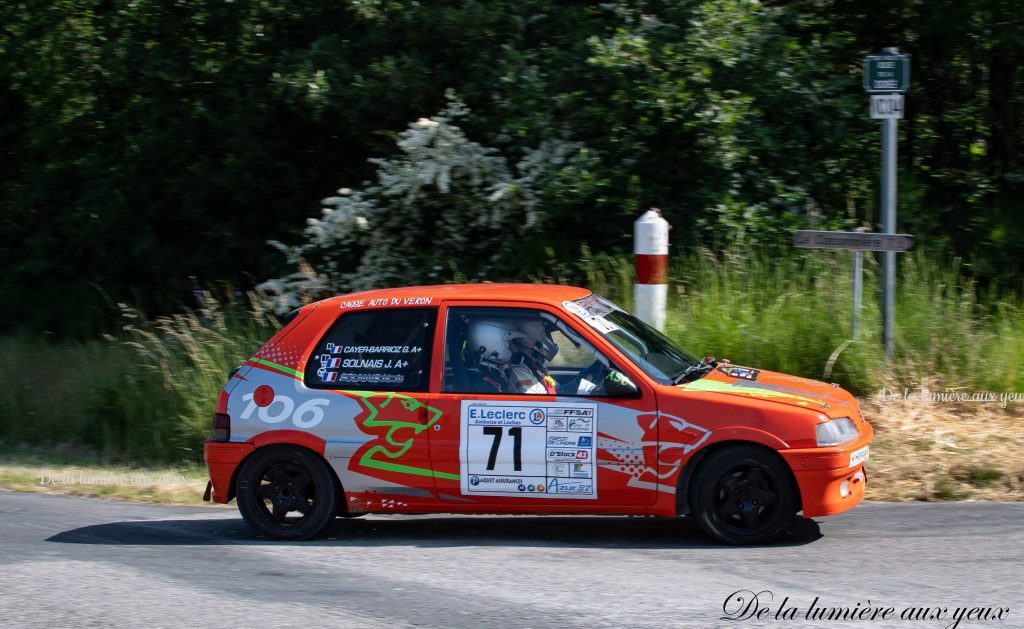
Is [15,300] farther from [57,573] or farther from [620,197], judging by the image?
[57,573]

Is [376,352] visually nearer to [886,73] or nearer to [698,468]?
[698,468]

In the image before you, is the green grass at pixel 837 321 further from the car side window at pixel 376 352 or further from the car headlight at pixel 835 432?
the car side window at pixel 376 352

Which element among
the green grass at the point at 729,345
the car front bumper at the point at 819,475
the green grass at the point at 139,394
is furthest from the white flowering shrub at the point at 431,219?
the car front bumper at the point at 819,475

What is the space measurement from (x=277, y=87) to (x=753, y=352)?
21.3 feet

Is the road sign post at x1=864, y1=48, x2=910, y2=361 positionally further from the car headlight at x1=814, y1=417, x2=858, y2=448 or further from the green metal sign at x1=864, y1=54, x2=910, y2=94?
the car headlight at x1=814, y1=417, x2=858, y2=448

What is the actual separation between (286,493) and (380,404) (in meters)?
0.92

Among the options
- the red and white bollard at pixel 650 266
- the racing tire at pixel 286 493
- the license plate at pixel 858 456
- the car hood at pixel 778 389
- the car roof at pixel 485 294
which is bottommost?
the racing tire at pixel 286 493

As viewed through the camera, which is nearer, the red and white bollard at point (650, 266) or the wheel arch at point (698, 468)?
the wheel arch at point (698, 468)

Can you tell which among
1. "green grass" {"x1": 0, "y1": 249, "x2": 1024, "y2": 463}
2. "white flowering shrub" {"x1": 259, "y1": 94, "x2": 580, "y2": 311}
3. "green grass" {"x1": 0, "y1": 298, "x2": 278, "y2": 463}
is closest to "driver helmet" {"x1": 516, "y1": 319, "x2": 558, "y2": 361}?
"green grass" {"x1": 0, "y1": 249, "x2": 1024, "y2": 463}

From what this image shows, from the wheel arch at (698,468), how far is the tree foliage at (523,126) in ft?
17.2

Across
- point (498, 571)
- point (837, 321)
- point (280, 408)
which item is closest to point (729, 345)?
point (837, 321)

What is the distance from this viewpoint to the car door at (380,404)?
24.0ft

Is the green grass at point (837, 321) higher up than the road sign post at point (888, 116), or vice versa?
the road sign post at point (888, 116)

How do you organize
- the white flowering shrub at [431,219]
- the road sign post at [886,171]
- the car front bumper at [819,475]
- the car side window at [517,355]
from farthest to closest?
the white flowering shrub at [431,219]
the road sign post at [886,171]
the car side window at [517,355]
the car front bumper at [819,475]
